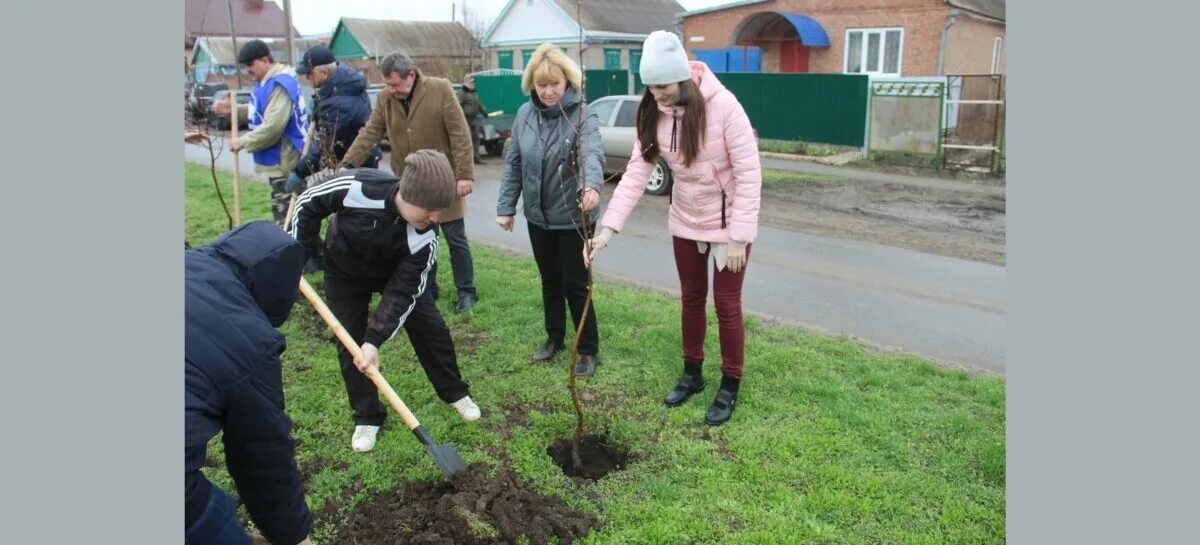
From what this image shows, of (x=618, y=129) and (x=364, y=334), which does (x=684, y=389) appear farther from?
(x=618, y=129)

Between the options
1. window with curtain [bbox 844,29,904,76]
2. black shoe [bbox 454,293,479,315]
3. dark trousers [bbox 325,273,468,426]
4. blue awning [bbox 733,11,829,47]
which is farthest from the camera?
blue awning [bbox 733,11,829,47]

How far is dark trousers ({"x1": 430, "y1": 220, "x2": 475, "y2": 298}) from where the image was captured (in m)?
5.95

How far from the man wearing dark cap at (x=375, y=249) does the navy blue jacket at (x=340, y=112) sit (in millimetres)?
2657

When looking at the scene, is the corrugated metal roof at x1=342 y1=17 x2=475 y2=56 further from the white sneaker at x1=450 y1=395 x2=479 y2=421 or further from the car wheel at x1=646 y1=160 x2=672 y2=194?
the white sneaker at x1=450 y1=395 x2=479 y2=421

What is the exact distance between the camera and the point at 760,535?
323cm

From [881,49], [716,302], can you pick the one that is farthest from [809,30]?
[716,302]

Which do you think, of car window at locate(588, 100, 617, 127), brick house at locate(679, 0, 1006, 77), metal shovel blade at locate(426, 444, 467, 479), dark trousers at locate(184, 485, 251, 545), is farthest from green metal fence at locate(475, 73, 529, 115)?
dark trousers at locate(184, 485, 251, 545)

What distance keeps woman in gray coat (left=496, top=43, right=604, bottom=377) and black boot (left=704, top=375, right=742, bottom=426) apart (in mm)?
883

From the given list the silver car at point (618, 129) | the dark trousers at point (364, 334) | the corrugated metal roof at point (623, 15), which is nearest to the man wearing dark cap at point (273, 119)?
the dark trousers at point (364, 334)

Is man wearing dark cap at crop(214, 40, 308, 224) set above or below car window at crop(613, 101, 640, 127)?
below

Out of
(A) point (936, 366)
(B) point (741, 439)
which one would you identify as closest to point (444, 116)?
(B) point (741, 439)

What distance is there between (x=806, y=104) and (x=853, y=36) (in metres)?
7.22

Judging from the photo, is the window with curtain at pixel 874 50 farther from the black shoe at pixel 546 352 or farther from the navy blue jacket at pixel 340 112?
the black shoe at pixel 546 352

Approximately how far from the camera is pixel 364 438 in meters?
4.07
